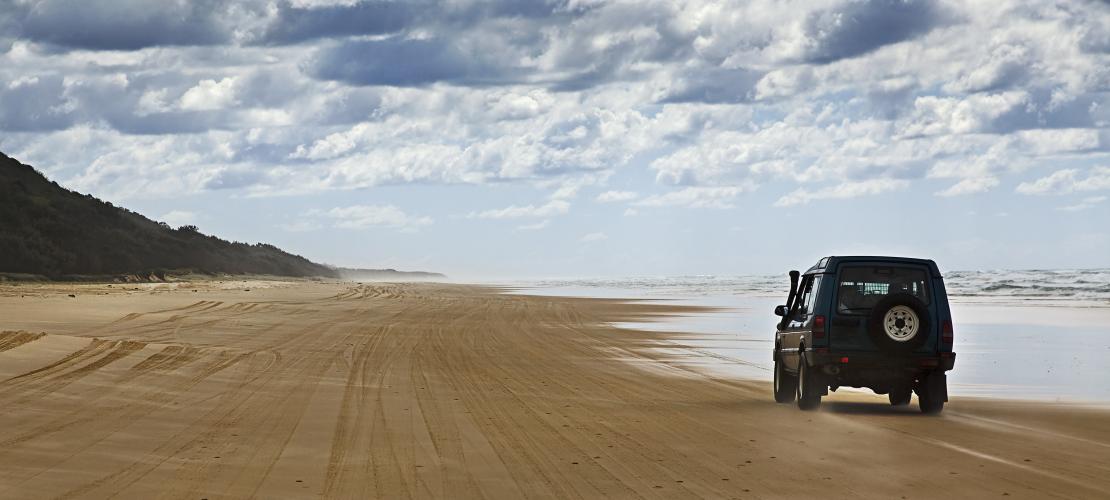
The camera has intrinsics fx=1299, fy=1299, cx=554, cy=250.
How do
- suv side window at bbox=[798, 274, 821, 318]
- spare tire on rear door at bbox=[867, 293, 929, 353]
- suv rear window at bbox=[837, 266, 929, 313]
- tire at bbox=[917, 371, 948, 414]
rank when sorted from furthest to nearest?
suv side window at bbox=[798, 274, 821, 318] < suv rear window at bbox=[837, 266, 929, 313] < tire at bbox=[917, 371, 948, 414] < spare tire on rear door at bbox=[867, 293, 929, 353]

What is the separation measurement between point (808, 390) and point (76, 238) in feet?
304

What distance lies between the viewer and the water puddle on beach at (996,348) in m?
21.0

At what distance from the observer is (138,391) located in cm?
1828

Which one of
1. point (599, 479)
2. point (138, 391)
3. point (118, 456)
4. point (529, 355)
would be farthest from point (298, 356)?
point (599, 479)

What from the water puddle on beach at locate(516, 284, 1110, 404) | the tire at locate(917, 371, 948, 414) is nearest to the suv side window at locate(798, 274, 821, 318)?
the tire at locate(917, 371, 948, 414)

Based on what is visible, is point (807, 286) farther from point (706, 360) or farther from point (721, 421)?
point (706, 360)

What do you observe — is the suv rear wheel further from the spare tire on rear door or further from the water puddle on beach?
the water puddle on beach

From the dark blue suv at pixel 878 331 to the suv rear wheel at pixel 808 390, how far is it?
13 millimetres

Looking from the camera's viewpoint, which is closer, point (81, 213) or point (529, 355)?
point (529, 355)

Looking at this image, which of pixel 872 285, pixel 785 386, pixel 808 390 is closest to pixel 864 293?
pixel 872 285

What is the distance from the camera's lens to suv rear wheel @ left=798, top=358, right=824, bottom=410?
664 inches

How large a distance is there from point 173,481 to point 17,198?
100191 millimetres

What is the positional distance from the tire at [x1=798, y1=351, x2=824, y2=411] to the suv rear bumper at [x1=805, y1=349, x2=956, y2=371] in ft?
1.28

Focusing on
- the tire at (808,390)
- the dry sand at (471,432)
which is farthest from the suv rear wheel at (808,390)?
the dry sand at (471,432)
